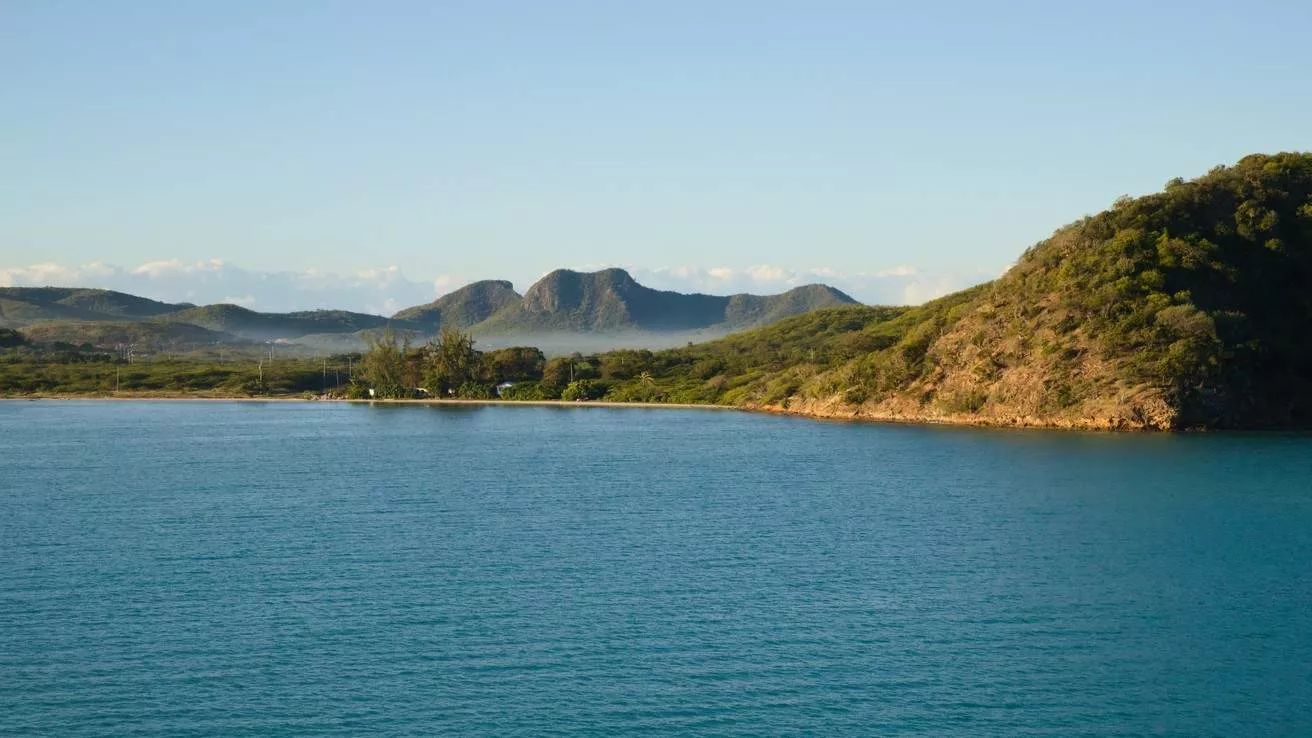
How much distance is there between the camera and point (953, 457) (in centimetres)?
Result: 9200

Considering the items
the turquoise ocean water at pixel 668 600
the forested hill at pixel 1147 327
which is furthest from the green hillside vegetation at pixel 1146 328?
the turquoise ocean water at pixel 668 600

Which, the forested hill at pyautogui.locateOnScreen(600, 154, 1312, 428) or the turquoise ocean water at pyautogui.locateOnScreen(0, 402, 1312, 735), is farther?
the forested hill at pyautogui.locateOnScreen(600, 154, 1312, 428)

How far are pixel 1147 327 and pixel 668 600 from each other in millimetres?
82307

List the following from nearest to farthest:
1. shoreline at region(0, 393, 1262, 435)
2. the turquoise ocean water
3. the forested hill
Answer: the turquoise ocean water
the forested hill
shoreline at region(0, 393, 1262, 435)

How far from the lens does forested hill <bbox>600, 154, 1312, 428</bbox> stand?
11012 centimetres

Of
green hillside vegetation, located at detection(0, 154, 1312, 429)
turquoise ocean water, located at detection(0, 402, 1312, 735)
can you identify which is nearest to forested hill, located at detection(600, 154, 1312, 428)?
green hillside vegetation, located at detection(0, 154, 1312, 429)

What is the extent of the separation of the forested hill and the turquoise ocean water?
2335 centimetres

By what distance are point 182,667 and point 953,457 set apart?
218 feet

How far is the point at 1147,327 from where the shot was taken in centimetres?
11244

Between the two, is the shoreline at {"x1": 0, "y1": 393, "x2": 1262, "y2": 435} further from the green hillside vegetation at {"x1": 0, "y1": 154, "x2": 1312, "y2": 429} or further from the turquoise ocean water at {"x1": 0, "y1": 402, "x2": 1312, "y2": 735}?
the turquoise ocean water at {"x1": 0, "y1": 402, "x2": 1312, "y2": 735}

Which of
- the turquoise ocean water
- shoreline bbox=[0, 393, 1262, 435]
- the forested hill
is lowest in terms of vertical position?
the turquoise ocean water

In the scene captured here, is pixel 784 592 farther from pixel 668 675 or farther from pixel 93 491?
pixel 93 491

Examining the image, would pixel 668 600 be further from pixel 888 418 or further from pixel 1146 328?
pixel 888 418

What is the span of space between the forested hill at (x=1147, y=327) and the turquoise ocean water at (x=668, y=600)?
23.3 meters
